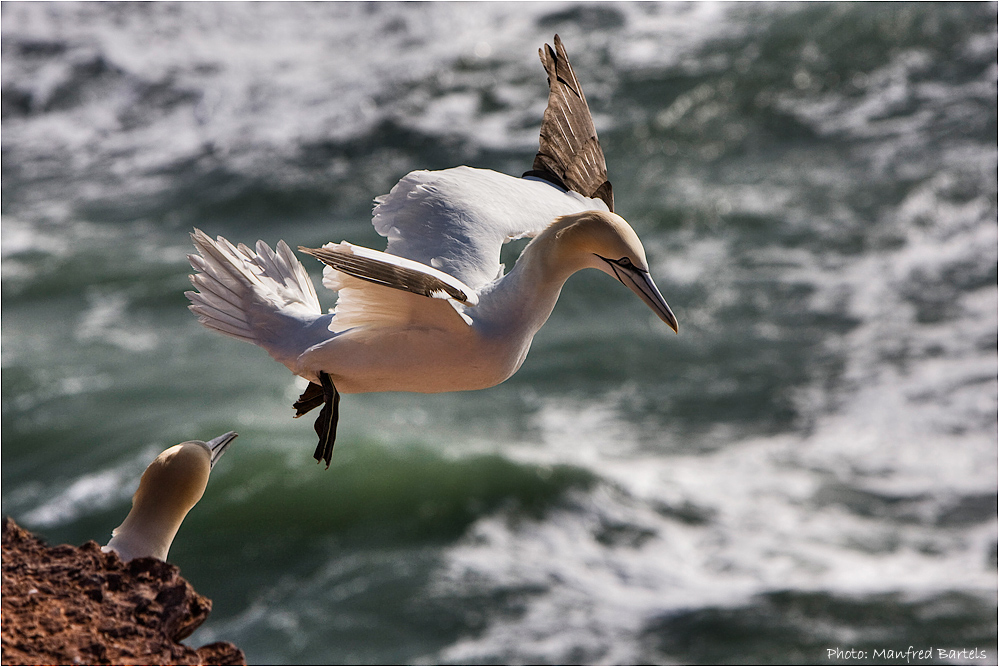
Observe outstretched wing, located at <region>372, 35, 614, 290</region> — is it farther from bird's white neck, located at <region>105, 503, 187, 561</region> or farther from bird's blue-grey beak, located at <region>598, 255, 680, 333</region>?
bird's white neck, located at <region>105, 503, 187, 561</region>

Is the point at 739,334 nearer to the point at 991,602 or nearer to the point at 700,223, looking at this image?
the point at 700,223

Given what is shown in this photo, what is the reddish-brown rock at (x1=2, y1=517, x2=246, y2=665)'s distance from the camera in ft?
12.6

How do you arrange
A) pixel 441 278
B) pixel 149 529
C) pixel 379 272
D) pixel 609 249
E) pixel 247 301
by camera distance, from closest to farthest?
pixel 379 272 → pixel 441 278 → pixel 609 249 → pixel 247 301 → pixel 149 529

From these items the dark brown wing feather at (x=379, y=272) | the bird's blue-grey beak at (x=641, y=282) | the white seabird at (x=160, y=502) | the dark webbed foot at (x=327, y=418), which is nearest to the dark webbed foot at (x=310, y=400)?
the dark webbed foot at (x=327, y=418)

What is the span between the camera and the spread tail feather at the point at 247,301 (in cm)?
492

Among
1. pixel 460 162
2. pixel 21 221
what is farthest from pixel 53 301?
pixel 460 162

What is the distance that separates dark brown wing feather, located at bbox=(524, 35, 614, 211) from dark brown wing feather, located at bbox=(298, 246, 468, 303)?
1.66 meters

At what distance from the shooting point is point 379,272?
383 centimetres

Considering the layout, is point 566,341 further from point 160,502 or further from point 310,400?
point 310,400

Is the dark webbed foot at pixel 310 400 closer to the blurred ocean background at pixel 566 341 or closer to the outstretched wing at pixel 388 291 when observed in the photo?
the outstretched wing at pixel 388 291

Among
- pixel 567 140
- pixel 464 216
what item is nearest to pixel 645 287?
pixel 464 216

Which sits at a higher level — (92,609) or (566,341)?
(566,341)

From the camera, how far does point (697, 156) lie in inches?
1017

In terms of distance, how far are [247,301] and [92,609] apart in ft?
5.30
